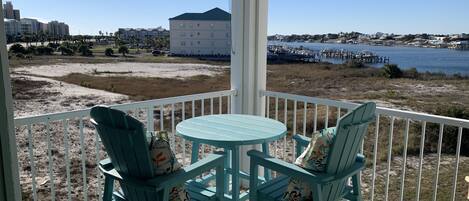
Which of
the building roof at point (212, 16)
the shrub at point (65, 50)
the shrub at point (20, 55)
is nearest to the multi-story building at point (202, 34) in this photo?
the building roof at point (212, 16)

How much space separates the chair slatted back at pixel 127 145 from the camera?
1.98 m

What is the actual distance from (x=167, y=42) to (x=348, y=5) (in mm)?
4175

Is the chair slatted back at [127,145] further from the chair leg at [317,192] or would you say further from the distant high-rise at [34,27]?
the distant high-rise at [34,27]

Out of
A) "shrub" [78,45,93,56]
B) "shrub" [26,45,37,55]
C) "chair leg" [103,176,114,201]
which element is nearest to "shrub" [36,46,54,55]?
"shrub" [26,45,37,55]

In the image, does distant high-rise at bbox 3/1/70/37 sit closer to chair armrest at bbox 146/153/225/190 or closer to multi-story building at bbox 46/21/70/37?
multi-story building at bbox 46/21/70/37

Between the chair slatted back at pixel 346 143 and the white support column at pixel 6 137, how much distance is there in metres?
1.58

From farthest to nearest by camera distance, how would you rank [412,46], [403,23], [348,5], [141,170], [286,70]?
[348,5] → [286,70] → [403,23] → [412,46] → [141,170]

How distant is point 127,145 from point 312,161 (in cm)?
108

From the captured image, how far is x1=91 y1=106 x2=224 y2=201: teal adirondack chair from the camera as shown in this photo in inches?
78.0

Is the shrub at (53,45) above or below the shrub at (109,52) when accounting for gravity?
above

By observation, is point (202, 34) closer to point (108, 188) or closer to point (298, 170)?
point (108, 188)

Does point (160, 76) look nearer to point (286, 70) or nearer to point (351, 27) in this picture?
point (286, 70)

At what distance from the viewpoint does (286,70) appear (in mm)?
5941

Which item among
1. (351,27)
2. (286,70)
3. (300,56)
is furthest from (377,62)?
(286,70)
